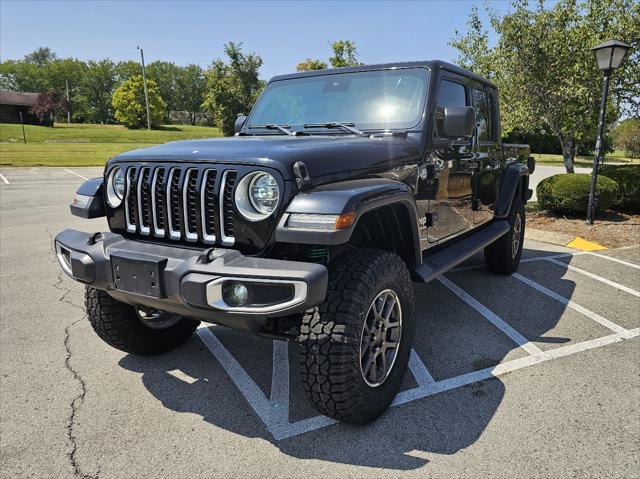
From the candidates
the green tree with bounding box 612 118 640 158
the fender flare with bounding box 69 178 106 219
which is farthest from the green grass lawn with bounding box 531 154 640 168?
the fender flare with bounding box 69 178 106 219

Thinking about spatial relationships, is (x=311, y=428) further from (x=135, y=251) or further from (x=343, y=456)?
(x=135, y=251)

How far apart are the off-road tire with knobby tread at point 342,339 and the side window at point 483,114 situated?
259 cm

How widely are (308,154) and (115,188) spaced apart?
1250 mm


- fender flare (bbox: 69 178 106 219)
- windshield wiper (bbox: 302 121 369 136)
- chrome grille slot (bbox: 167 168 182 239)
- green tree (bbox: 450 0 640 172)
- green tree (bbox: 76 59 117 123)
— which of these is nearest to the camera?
chrome grille slot (bbox: 167 168 182 239)

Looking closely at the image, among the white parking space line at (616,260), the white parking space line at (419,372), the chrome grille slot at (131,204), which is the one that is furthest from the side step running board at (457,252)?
the white parking space line at (616,260)

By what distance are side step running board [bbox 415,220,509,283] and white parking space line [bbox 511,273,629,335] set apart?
0.80 metres

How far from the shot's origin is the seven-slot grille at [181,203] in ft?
7.72

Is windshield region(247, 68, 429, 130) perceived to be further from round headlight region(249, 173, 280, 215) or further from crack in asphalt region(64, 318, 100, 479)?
crack in asphalt region(64, 318, 100, 479)

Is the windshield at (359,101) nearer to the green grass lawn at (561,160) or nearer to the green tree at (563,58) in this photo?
the green tree at (563,58)

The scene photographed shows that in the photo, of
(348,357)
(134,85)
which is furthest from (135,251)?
(134,85)

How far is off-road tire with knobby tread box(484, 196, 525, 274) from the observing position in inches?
206

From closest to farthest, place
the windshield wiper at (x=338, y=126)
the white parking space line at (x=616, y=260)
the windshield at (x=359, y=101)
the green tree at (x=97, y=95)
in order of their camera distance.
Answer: the windshield wiper at (x=338, y=126), the windshield at (x=359, y=101), the white parking space line at (x=616, y=260), the green tree at (x=97, y=95)

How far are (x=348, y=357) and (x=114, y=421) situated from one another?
4.66ft

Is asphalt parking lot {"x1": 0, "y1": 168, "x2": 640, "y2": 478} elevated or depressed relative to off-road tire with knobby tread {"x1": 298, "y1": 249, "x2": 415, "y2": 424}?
depressed
